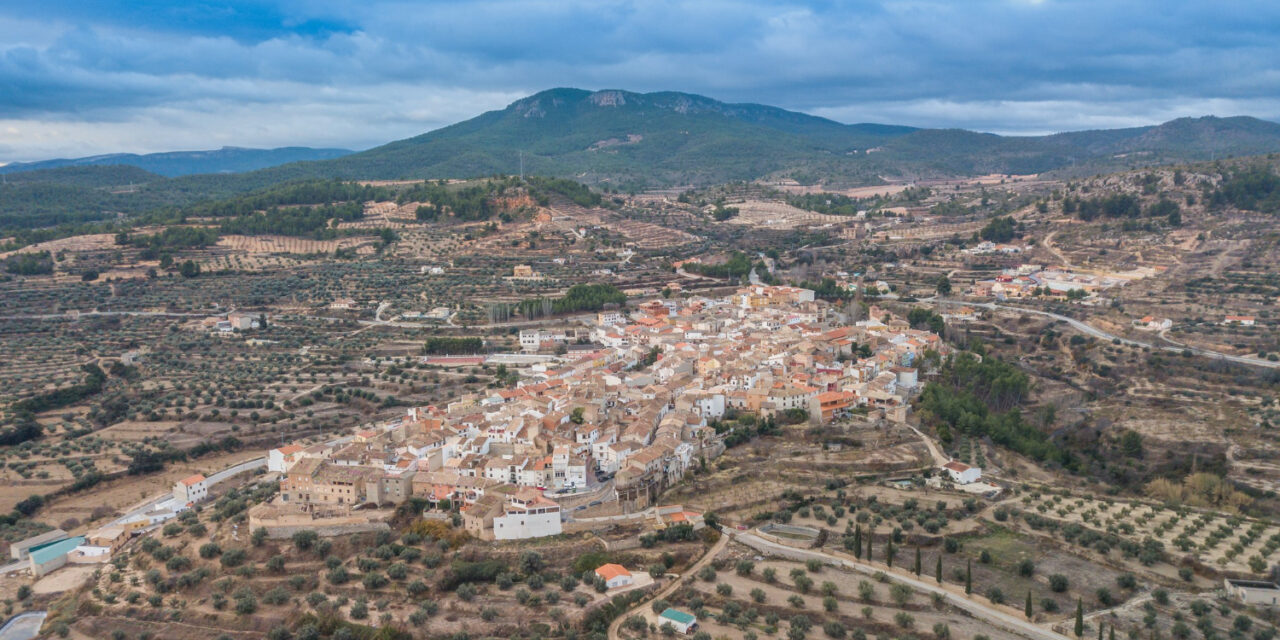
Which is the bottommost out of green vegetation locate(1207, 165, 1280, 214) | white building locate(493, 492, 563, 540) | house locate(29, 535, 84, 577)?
house locate(29, 535, 84, 577)

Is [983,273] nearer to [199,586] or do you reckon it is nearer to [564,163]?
[199,586]

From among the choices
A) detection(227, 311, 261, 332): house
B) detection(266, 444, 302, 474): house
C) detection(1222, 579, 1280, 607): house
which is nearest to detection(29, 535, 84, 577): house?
detection(266, 444, 302, 474): house

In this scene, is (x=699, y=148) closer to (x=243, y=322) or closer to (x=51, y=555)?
(x=243, y=322)

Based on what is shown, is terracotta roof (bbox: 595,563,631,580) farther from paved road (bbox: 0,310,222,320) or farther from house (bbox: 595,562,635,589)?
paved road (bbox: 0,310,222,320)

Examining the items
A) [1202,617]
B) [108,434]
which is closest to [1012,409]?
[1202,617]

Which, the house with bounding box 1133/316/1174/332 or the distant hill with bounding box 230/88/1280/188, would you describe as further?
the distant hill with bounding box 230/88/1280/188

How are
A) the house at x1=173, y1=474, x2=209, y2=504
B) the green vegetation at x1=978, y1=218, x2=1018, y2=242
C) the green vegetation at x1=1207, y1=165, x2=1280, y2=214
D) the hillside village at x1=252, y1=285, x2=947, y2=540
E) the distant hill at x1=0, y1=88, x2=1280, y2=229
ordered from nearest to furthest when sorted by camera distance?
the hillside village at x1=252, y1=285, x2=947, y2=540 → the house at x1=173, y1=474, x2=209, y2=504 → the green vegetation at x1=1207, y1=165, x2=1280, y2=214 → the green vegetation at x1=978, y1=218, x2=1018, y2=242 → the distant hill at x1=0, y1=88, x2=1280, y2=229

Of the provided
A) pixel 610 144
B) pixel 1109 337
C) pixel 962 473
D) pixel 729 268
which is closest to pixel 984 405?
pixel 962 473

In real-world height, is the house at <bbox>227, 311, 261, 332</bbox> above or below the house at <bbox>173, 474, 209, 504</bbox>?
above

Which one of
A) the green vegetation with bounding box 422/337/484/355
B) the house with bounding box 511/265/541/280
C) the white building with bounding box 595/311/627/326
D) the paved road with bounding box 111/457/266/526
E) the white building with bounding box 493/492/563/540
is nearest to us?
the white building with bounding box 493/492/563/540
